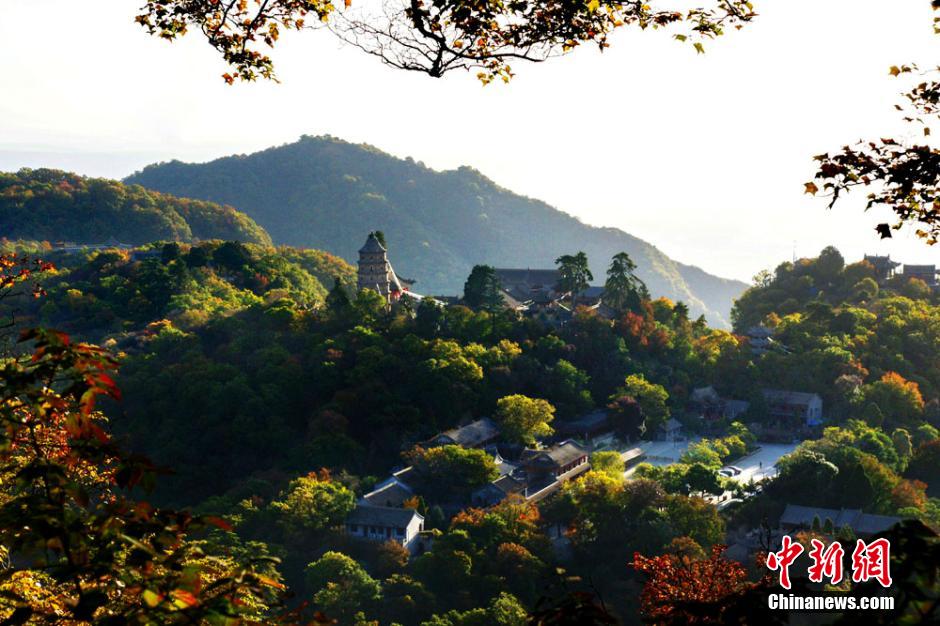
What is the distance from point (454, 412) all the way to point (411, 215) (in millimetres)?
97749

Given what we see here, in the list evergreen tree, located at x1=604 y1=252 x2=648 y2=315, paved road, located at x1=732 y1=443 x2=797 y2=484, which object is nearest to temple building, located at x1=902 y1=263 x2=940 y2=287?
evergreen tree, located at x1=604 y1=252 x2=648 y2=315

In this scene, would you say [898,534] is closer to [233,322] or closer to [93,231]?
[233,322]

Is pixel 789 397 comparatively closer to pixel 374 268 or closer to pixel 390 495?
pixel 374 268

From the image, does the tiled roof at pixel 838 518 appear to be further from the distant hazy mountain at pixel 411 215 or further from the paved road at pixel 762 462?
the distant hazy mountain at pixel 411 215

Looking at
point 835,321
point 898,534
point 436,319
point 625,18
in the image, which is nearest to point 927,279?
point 835,321

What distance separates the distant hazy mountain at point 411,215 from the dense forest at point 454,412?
67.3 metres

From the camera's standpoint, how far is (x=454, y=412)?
33.9m

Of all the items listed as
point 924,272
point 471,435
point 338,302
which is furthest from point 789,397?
point 924,272

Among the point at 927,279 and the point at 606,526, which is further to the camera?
the point at 927,279

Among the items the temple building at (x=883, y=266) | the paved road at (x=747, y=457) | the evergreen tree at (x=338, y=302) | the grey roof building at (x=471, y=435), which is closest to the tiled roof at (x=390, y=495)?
the grey roof building at (x=471, y=435)

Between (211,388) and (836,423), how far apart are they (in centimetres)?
2400

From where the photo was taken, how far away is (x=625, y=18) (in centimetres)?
837

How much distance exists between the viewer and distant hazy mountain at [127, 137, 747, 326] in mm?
121312

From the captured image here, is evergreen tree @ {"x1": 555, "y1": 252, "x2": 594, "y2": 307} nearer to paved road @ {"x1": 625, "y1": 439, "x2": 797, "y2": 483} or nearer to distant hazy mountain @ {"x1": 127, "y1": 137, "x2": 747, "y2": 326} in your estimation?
paved road @ {"x1": 625, "y1": 439, "x2": 797, "y2": 483}
